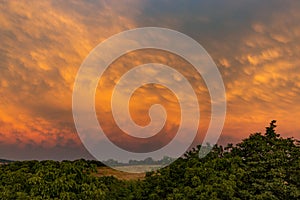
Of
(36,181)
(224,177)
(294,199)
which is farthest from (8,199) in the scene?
(294,199)

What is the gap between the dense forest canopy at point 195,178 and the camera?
2412cm

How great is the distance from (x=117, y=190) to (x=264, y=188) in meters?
12.6

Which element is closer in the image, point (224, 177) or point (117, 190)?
point (224, 177)

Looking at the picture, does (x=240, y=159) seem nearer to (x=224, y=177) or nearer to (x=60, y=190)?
(x=224, y=177)

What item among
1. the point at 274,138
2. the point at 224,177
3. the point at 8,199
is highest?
the point at 274,138

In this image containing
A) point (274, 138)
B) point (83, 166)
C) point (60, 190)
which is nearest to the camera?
point (60, 190)

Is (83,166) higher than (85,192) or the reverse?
higher

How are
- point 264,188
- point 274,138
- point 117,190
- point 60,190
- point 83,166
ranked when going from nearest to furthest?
point 60,190 < point 83,166 < point 264,188 < point 117,190 < point 274,138

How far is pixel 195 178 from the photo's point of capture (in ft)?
90.4

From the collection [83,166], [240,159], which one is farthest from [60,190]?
[240,159]

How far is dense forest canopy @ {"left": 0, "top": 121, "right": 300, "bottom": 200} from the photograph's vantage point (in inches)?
950

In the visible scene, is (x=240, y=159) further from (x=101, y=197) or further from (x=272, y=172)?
(x=101, y=197)

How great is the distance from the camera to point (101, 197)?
24094 mm

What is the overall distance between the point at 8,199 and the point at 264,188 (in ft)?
65.2
